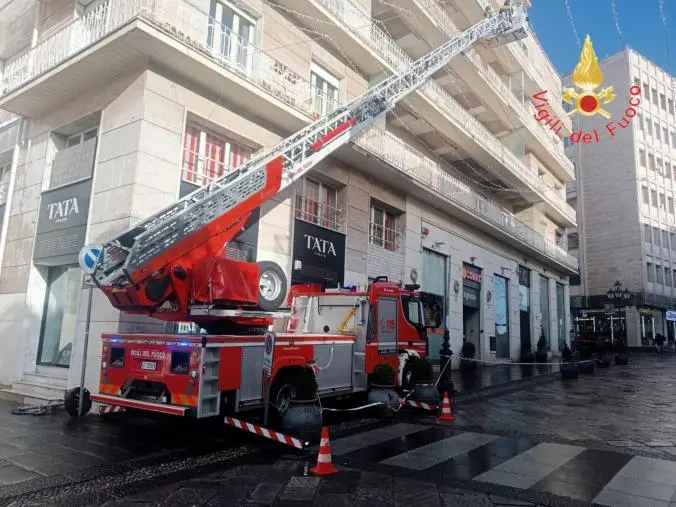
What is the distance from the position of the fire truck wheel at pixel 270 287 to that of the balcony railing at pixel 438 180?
7.25 metres

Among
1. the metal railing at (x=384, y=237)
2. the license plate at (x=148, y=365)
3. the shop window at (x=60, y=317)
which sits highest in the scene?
the metal railing at (x=384, y=237)

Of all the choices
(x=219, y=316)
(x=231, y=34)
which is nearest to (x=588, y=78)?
(x=231, y=34)

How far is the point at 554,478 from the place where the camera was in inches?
225

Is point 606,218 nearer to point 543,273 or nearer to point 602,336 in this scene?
point 602,336

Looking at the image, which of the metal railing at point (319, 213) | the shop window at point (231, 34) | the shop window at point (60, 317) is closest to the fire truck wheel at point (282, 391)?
the shop window at point (60, 317)

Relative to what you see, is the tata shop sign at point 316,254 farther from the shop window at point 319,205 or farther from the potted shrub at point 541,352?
the potted shrub at point 541,352

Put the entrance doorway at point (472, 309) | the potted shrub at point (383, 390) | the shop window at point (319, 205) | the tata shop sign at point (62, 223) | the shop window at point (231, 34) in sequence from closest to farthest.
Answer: the potted shrub at point (383, 390), the tata shop sign at point (62, 223), the shop window at point (231, 34), the shop window at point (319, 205), the entrance doorway at point (472, 309)

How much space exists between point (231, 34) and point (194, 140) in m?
2.69

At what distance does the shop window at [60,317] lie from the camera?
11.4 m

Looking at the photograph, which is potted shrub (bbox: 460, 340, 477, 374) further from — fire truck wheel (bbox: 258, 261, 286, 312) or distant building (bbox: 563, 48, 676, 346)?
distant building (bbox: 563, 48, 676, 346)

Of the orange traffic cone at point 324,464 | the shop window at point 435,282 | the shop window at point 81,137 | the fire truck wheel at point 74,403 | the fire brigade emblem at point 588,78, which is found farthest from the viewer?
the shop window at point 435,282

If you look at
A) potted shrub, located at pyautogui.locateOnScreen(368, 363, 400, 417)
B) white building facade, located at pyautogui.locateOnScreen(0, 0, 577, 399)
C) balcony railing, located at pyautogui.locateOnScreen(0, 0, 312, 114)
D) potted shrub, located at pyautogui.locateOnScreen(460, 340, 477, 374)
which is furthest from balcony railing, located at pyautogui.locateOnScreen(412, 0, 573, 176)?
potted shrub, located at pyautogui.locateOnScreen(368, 363, 400, 417)

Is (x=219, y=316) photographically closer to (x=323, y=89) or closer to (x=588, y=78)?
(x=323, y=89)

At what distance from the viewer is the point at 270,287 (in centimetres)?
839
